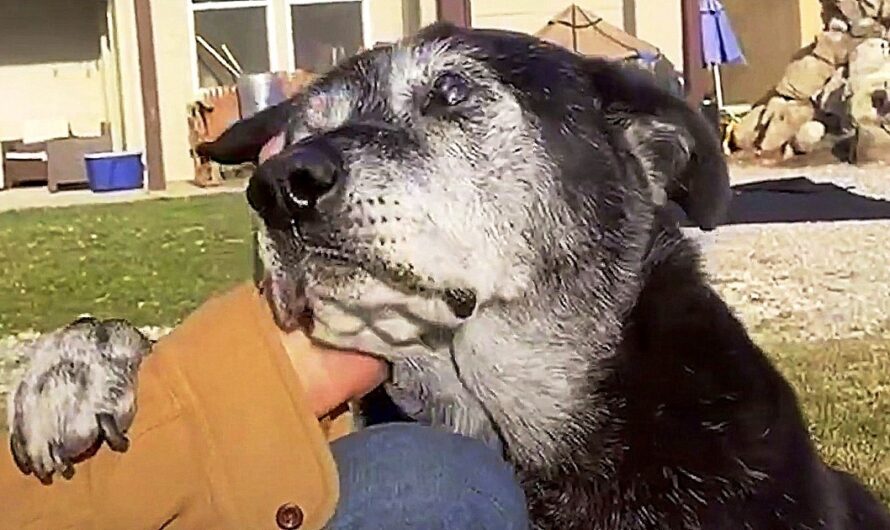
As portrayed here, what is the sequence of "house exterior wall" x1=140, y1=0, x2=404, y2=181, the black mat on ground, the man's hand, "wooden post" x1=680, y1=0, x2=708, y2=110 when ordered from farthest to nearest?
"house exterior wall" x1=140, y1=0, x2=404, y2=181, "wooden post" x1=680, y1=0, x2=708, y2=110, the black mat on ground, the man's hand

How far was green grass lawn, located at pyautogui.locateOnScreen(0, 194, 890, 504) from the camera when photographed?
4.21 metres

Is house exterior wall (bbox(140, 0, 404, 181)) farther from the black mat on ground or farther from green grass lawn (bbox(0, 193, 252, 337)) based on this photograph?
the black mat on ground

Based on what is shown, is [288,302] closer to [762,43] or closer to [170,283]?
A: [170,283]

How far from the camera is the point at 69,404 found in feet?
6.59

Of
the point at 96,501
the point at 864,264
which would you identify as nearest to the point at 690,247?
the point at 96,501

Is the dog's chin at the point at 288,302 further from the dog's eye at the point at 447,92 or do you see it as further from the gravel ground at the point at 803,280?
the gravel ground at the point at 803,280

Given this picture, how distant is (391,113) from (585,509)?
67cm

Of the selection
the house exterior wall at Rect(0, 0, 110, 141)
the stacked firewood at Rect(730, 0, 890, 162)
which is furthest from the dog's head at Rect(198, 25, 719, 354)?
the house exterior wall at Rect(0, 0, 110, 141)

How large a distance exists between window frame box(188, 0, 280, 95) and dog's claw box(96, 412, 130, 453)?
532 inches

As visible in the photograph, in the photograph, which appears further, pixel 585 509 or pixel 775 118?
pixel 775 118

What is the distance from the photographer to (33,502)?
78.8 inches

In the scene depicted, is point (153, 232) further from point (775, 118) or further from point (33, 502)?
point (33, 502)

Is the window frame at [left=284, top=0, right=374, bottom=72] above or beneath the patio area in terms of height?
above

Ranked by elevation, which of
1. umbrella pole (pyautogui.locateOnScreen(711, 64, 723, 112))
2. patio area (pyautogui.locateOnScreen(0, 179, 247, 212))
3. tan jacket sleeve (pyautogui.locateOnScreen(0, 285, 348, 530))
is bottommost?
patio area (pyautogui.locateOnScreen(0, 179, 247, 212))
